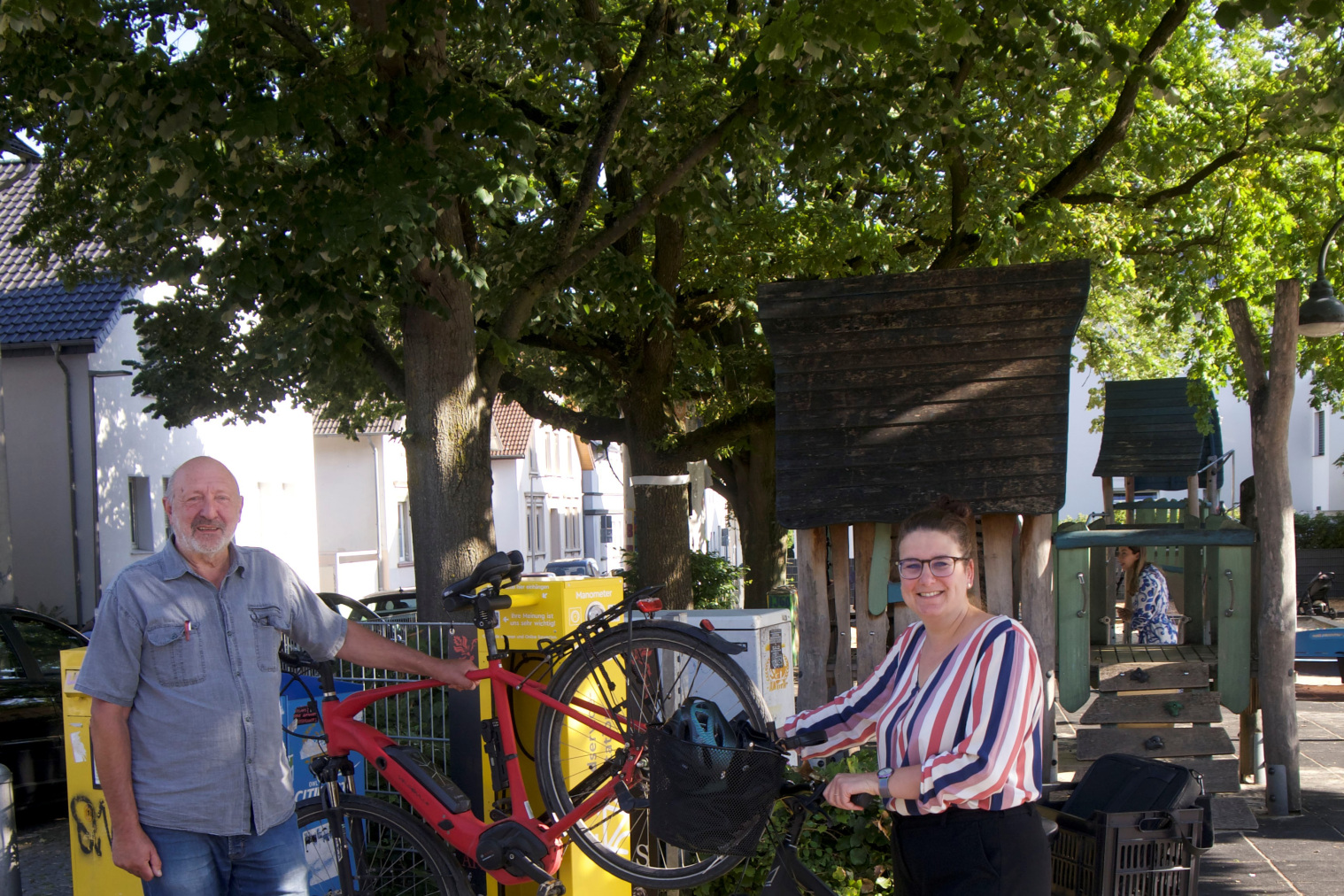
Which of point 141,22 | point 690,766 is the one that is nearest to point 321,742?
point 690,766

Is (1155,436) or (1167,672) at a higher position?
(1155,436)

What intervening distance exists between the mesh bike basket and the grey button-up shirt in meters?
1.30

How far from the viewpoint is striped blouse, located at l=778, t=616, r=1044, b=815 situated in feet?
10.0

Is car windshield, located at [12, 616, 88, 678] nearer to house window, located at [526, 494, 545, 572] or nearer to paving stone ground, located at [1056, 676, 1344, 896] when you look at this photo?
paving stone ground, located at [1056, 676, 1344, 896]

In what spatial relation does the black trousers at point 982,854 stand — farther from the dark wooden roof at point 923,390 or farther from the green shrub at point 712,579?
the green shrub at point 712,579

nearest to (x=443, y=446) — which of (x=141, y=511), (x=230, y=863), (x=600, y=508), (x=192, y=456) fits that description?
(x=230, y=863)

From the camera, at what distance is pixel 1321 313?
8.66 meters

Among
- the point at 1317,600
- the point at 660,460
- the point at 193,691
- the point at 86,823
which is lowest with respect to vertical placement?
the point at 1317,600

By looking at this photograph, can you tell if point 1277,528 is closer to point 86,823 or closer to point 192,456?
point 86,823

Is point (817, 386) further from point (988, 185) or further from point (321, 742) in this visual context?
point (988, 185)

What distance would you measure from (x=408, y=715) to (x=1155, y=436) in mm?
11636

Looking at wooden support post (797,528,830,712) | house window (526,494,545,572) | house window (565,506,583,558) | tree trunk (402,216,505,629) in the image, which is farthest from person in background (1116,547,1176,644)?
house window (565,506,583,558)

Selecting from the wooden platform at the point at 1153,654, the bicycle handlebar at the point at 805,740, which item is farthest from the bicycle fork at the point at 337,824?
the wooden platform at the point at 1153,654

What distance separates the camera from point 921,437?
20.5 ft
